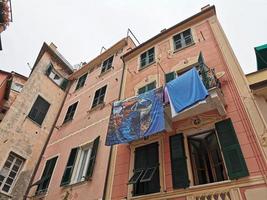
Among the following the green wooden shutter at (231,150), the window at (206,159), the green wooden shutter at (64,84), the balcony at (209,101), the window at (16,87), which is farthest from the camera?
the window at (16,87)

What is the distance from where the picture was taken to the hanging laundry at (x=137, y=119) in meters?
8.17

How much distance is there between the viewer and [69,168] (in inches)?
421

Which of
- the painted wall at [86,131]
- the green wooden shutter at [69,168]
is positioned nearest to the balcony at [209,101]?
the painted wall at [86,131]

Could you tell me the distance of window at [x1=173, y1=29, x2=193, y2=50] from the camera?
11824 millimetres

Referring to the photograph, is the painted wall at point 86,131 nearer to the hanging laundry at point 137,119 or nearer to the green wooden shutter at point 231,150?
the hanging laundry at point 137,119

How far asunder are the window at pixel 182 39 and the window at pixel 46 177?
30.1 feet

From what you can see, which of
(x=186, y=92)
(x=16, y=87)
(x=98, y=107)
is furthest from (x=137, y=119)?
(x=16, y=87)

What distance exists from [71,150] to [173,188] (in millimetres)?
6493

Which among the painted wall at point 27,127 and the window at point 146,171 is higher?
the painted wall at point 27,127

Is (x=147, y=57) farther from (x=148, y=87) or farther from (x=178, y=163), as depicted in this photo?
(x=178, y=163)

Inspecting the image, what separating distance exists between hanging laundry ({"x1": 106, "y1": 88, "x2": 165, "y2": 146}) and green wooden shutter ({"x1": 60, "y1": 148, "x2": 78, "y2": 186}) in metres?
3.01

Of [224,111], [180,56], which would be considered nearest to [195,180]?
[224,111]

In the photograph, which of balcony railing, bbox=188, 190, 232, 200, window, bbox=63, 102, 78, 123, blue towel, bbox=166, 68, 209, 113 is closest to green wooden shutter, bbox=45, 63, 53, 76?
window, bbox=63, 102, 78, 123

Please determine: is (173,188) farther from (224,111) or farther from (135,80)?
(135,80)
